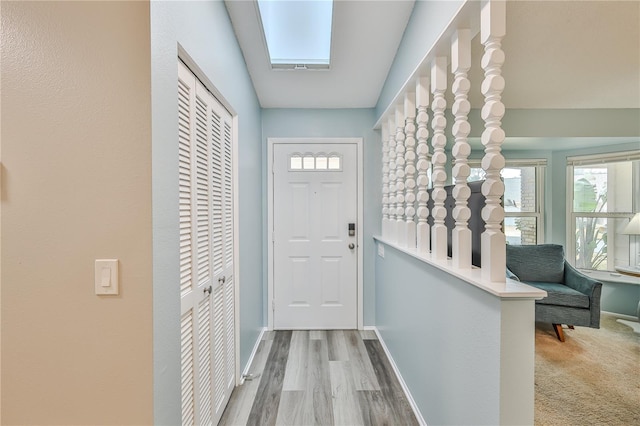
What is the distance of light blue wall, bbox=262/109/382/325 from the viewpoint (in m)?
3.05

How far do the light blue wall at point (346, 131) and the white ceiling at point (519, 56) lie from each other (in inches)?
3.7

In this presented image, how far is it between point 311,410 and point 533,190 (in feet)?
13.5

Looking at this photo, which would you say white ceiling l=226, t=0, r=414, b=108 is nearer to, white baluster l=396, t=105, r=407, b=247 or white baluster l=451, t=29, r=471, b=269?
white baluster l=396, t=105, r=407, b=247

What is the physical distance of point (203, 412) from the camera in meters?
1.43

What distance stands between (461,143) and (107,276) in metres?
1.42

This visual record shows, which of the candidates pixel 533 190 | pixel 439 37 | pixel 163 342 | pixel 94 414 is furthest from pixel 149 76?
pixel 533 190

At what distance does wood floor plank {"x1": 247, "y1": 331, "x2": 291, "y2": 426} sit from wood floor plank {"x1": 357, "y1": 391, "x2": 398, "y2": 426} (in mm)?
565

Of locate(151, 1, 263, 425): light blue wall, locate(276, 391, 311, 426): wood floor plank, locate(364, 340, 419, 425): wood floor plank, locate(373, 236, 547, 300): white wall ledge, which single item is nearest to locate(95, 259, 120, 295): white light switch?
locate(151, 1, 263, 425): light blue wall

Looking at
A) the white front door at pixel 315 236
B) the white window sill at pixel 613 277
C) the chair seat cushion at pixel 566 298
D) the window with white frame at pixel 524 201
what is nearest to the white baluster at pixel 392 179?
the white front door at pixel 315 236

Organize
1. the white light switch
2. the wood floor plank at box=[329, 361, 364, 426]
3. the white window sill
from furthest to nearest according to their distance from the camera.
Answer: the white window sill < the wood floor plank at box=[329, 361, 364, 426] < the white light switch

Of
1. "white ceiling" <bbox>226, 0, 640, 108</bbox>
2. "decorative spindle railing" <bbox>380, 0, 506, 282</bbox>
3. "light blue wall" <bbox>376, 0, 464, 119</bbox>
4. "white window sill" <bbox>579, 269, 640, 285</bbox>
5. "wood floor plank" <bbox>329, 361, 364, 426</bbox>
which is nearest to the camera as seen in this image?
"decorative spindle railing" <bbox>380, 0, 506, 282</bbox>

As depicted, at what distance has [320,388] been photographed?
80.0 inches

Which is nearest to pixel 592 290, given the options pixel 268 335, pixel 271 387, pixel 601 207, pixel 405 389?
pixel 601 207

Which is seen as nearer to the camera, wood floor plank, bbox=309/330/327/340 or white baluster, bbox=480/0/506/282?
white baluster, bbox=480/0/506/282
